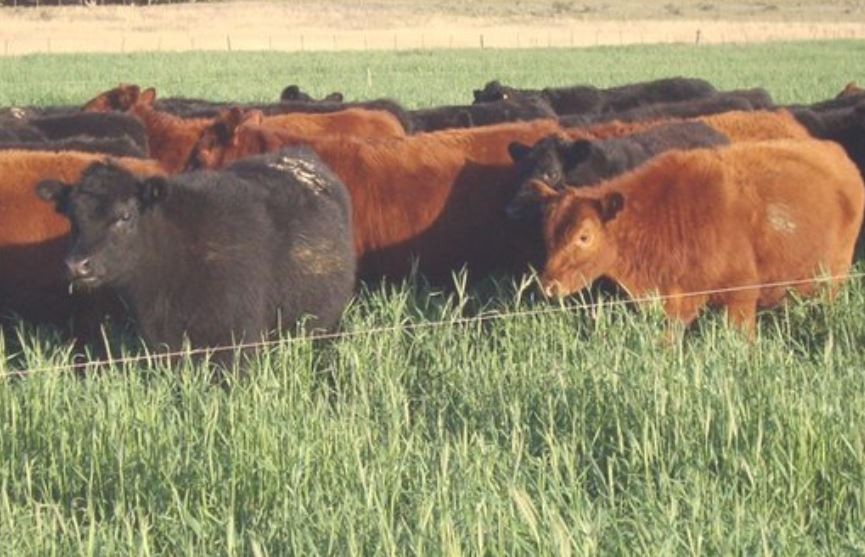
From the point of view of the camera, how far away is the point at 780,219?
9.30m

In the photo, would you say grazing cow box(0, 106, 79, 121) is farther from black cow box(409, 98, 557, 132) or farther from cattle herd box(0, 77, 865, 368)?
black cow box(409, 98, 557, 132)

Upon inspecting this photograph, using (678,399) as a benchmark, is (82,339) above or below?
below

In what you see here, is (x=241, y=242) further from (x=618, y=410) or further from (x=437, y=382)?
(x=618, y=410)

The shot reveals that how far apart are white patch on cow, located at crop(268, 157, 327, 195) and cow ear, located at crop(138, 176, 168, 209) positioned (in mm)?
1405

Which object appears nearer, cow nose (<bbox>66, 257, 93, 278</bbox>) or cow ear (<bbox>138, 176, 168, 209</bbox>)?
cow nose (<bbox>66, 257, 93, 278</bbox>)

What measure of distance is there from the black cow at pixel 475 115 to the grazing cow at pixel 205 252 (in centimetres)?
703

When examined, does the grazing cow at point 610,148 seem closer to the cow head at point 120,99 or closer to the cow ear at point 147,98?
the cow ear at point 147,98

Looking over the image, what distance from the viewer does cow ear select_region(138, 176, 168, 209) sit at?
814 centimetres

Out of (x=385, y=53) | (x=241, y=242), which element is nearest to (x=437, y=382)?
(x=241, y=242)

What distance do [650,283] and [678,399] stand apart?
9.04 ft

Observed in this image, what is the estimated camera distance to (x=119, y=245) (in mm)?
8023

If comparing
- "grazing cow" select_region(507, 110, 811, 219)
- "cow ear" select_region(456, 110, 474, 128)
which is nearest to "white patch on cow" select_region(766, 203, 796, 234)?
"grazing cow" select_region(507, 110, 811, 219)

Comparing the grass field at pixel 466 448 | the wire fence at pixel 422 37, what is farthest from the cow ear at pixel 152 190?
the wire fence at pixel 422 37

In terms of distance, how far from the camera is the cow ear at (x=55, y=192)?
26.9 ft
